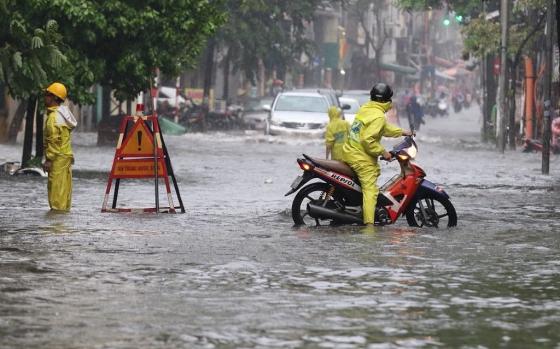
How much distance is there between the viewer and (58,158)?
17.6 meters

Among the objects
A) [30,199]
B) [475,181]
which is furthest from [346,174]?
[475,181]

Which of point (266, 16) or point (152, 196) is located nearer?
point (152, 196)

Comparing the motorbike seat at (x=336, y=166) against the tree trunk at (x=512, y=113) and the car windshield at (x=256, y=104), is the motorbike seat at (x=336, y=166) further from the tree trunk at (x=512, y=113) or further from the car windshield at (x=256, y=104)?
the car windshield at (x=256, y=104)

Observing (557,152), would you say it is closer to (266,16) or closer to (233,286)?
(266,16)

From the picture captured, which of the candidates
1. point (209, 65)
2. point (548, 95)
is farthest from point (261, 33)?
point (548, 95)

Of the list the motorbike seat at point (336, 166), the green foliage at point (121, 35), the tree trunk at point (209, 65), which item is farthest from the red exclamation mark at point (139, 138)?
the tree trunk at point (209, 65)

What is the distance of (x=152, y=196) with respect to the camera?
70.3 feet

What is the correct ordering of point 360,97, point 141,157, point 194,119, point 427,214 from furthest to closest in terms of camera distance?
point 360,97
point 194,119
point 141,157
point 427,214

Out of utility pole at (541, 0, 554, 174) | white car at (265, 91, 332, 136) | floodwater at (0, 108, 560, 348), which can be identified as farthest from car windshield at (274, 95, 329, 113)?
floodwater at (0, 108, 560, 348)

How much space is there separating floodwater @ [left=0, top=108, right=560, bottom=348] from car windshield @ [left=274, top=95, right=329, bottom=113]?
23.8 m

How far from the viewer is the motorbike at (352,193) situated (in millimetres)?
16141

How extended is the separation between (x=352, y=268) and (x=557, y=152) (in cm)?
2958

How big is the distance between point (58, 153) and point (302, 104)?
28.0 m

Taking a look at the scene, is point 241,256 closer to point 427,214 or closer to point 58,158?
point 427,214
